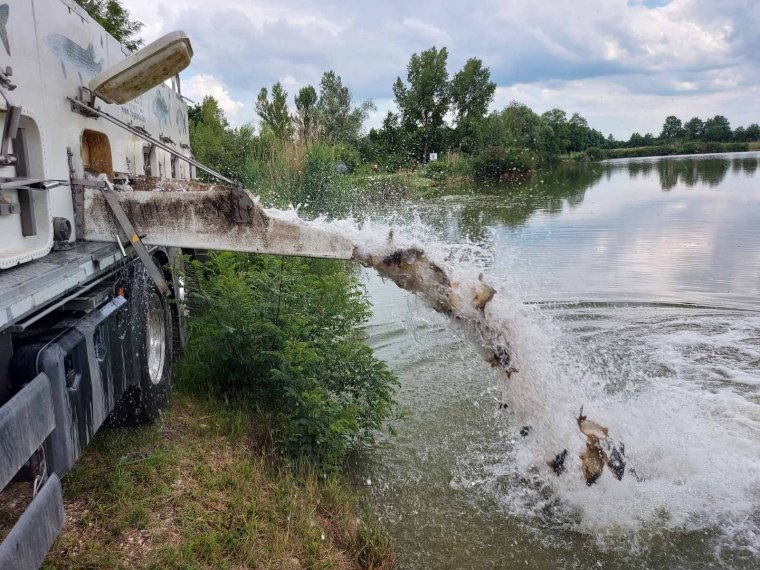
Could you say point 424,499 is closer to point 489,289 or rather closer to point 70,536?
point 489,289

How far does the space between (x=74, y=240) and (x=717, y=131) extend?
125m

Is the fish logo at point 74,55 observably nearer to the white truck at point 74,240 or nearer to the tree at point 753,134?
the white truck at point 74,240

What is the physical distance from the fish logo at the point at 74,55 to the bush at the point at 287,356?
6.36 ft

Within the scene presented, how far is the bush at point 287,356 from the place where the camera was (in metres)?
4.74

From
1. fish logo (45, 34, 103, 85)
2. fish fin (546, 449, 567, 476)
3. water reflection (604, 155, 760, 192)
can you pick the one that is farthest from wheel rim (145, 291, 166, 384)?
water reflection (604, 155, 760, 192)

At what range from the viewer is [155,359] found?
4945 millimetres

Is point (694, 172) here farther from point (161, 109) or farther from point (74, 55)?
point (74, 55)

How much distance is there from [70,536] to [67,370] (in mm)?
1066

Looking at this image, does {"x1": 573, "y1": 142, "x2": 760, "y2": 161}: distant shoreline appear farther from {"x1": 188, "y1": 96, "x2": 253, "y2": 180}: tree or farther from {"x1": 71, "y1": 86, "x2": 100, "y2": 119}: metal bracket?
{"x1": 71, "y1": 86, "x2": 100, "y2": 119}: metal bracket

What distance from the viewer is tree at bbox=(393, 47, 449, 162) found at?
6388 centimetres

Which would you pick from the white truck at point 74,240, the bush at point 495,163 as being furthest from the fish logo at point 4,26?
the bush at point 495,163

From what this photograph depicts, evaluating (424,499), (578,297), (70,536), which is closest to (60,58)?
(70,536)

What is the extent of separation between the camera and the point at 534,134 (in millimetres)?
67250

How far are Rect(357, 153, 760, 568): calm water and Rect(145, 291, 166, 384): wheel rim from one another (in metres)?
1.89
